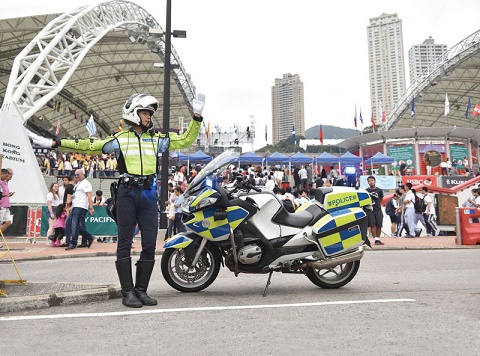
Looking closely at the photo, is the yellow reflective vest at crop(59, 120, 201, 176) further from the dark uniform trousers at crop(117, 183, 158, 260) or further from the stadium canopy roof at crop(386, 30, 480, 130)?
the stadium canopy roof at crop(386, 30, 480, 130)

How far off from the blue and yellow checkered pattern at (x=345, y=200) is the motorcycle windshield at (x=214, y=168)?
1.26m

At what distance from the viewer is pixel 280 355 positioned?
2.75 meters

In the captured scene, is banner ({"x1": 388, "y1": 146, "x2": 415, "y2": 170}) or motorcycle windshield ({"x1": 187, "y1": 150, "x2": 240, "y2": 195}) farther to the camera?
banner ({"x1": 388, "y1": 146, "x2": 415, "y2": 170})

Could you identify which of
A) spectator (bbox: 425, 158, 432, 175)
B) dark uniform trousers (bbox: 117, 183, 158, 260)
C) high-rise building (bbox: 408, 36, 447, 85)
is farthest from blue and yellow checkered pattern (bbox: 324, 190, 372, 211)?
high-rise building (bbox: 408, 36, 447, 85)

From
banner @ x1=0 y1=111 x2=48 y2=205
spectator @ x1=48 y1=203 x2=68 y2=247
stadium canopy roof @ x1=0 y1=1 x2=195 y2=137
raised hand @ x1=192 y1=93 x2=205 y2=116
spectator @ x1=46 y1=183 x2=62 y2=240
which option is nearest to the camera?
raised hand @ x1=192 y1=93 x2=205 y2=116

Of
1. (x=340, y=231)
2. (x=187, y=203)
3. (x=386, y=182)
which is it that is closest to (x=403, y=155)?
(x=386, y=182)

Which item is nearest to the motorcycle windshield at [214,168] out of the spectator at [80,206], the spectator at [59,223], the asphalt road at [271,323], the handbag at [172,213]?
the asphalt road at [271,323]

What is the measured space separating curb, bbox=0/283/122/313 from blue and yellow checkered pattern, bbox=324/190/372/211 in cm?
253

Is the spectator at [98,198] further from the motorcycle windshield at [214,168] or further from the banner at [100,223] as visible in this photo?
the motorcycle windshield at [214,168]

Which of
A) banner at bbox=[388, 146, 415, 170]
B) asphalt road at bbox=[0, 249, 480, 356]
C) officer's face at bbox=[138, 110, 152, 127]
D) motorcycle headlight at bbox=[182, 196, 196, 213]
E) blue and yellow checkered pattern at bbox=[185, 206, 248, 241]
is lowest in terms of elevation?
asphalt road at bbox=[0, 249, 480, 356]

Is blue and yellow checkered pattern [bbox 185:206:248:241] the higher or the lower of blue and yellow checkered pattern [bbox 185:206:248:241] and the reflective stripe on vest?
the lower

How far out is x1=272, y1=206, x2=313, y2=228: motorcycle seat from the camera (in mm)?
4770

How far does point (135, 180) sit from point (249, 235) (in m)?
1.34

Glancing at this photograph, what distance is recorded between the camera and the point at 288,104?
116 metres
